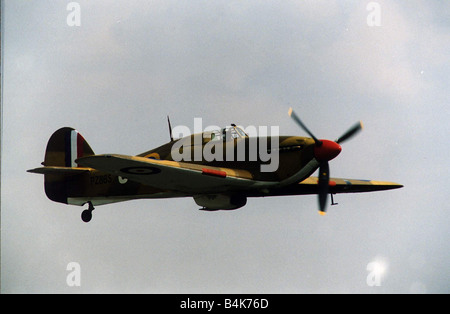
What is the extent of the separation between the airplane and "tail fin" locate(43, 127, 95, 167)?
6.17 feet

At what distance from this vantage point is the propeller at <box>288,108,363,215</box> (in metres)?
14.8

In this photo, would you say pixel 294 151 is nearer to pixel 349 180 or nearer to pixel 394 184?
pixel 349 180

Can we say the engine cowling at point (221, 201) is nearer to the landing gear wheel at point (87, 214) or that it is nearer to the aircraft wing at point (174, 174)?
the aircraft wing at point (174, 174)

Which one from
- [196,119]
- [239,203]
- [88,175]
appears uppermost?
[196,119]

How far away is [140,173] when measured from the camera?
14.8 metres

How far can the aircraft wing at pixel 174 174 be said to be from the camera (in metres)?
13.7

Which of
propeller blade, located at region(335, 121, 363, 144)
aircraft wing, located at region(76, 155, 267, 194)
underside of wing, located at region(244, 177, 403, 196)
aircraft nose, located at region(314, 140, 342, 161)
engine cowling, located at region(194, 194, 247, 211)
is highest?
propeller blade, located at region(335, 121, 363, 144)

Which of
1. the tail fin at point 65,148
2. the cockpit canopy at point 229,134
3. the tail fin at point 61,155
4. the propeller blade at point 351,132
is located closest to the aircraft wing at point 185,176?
the cockpit canopy at point 229,134

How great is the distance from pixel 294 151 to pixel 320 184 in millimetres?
1340

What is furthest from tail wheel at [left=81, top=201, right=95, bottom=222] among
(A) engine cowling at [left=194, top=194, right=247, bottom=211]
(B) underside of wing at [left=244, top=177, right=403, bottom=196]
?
(B) underside of wing at [left=244, top=177, right=403, bottom=196]

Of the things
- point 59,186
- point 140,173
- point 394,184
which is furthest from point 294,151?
point 59,186

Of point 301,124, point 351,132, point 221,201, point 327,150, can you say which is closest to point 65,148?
point 221,201

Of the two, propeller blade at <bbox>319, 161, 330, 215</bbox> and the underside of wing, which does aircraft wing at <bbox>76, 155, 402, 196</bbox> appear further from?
propeller blade at <bbox>319, 161, 330, 215</bbox>

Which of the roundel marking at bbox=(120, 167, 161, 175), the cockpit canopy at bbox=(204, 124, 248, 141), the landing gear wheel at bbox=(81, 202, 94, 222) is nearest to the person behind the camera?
the roundel marking at bbox=(120, 167, 161, 175)
